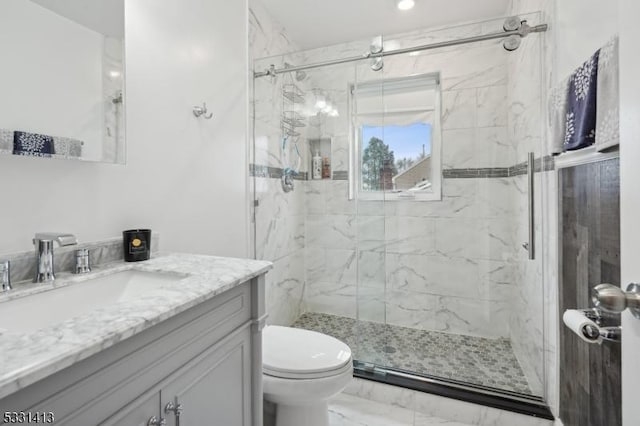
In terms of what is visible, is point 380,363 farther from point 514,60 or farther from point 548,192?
point 514,60

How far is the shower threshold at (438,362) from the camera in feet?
5.40

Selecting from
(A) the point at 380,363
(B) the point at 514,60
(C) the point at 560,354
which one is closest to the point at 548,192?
(C) the point at 560,354

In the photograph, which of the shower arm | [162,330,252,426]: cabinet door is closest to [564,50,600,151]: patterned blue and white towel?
the shower arm

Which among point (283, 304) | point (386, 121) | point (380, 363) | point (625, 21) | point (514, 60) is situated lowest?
point (380, 363)

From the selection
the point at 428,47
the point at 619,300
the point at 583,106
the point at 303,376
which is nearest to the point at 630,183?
the point at 619,300

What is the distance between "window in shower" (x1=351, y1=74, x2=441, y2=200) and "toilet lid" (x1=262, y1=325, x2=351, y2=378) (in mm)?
1183

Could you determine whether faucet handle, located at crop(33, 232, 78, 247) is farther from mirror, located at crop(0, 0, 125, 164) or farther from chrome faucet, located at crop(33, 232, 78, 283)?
mirror, located at crop(0, 0, 125, 164)

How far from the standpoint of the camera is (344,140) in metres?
2.45

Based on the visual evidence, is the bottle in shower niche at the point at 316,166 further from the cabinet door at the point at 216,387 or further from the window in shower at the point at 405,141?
the cabinet door at the point at 216,387

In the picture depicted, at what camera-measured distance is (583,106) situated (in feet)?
3.27

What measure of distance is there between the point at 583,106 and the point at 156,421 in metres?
1.47

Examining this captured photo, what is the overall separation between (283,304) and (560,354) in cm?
176

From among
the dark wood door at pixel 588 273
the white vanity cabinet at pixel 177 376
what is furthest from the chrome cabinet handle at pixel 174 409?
the dark wood door at pixel 588 273

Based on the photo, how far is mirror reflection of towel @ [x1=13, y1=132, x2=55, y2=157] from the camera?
0.87m
